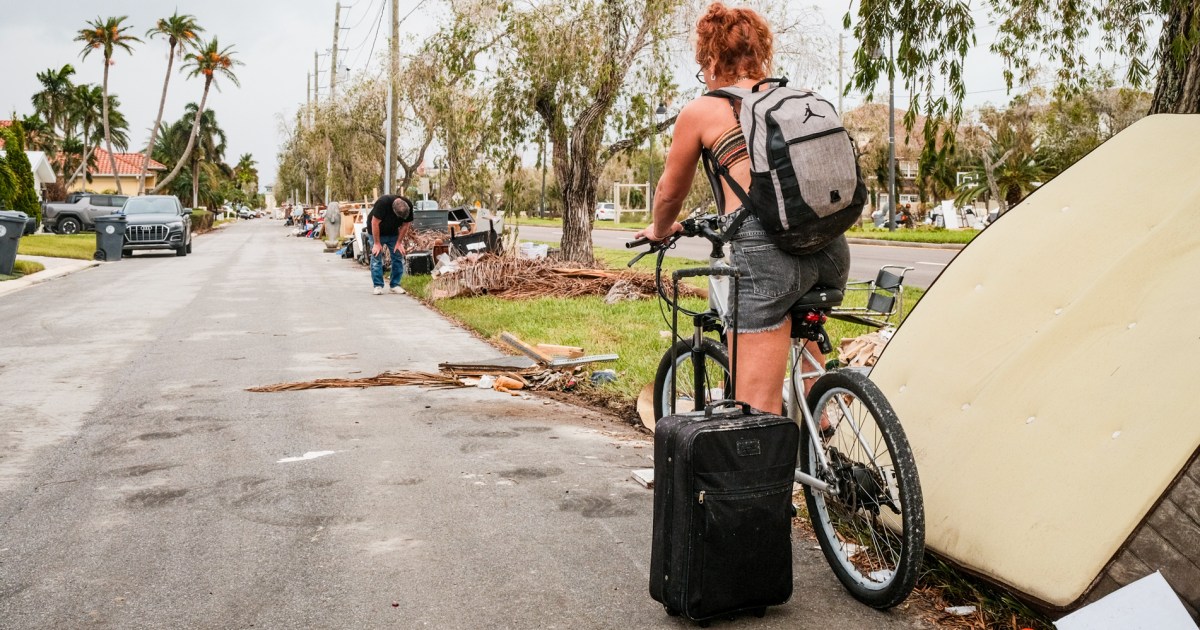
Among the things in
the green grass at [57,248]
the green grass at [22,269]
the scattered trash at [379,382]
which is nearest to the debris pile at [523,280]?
the scattered trash at [379,382]

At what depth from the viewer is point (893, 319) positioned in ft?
24.6

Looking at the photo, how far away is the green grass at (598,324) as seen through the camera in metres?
7.97

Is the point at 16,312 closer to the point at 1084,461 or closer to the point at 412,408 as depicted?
the point at 412,408

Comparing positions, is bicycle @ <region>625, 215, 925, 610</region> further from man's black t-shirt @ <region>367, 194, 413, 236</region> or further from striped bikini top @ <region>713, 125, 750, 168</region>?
man's black t-shirt @ <region>367, 194, 413, 236</region>

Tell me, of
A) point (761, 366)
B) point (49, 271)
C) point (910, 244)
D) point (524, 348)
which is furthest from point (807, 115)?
point (910, 244)

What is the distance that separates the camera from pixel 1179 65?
16.5 ft

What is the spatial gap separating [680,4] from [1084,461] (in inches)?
540

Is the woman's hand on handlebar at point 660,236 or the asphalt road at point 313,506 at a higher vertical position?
the woman's hand on handlebar at point 660,236

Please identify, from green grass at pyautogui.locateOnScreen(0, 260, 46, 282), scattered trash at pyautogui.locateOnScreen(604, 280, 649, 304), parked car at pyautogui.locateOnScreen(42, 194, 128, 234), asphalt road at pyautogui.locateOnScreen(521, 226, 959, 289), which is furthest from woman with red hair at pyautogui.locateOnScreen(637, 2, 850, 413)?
parked car at pyautogui.locateOnScreen(42, 194, 128, 234)

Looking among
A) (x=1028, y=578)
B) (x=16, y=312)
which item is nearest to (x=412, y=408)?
(x=1028, y=578)

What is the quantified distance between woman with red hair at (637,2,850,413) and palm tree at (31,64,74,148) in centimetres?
11044

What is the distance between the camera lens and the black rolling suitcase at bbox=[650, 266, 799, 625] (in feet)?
9.61

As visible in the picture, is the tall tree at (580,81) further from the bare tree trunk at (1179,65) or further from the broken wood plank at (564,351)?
the bare tree trunk at (1179,65)

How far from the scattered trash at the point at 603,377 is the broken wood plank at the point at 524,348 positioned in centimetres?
59
